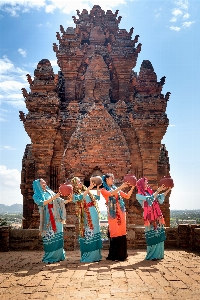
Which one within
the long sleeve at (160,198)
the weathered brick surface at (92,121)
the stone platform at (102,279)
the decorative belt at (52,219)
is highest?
the weathered brick surface at (92,121)

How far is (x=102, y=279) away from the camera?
5230 millimetres

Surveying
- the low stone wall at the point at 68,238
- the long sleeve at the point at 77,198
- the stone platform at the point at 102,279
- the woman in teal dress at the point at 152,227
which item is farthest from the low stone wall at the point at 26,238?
the woman in teal dress at the point at 152,227

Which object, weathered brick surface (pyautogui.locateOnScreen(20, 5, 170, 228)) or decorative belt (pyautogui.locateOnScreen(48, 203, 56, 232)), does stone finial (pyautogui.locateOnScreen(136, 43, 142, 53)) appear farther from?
decorative belt (pyautogui.locateOnScreen(48, 203, 56, 232))

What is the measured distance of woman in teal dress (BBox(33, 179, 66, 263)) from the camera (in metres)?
6.90

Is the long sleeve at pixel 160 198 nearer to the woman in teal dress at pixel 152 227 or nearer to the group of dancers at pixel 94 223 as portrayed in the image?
the group of dancers at pixel 94 223

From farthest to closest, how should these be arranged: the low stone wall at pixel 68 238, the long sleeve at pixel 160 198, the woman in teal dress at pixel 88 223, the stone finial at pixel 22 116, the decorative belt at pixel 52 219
A: 1. the stone finial at pixel 22 116
2. the low stone wall at pixel 68 238
3. the long sleeve at pixel 160 198
4. the decorative belt at pixel 52 219
5. the woman in teal dress at pixel 88 223

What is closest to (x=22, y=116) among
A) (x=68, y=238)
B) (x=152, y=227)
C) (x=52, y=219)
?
(x=68, y=238)

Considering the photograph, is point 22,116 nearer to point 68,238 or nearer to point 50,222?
→ point 68,238

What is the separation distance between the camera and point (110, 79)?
1395 centimetres

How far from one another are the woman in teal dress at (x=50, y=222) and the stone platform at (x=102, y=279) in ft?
0.88

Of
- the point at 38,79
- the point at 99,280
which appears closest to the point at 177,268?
the point at 99,280

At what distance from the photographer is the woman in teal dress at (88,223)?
22.5ft

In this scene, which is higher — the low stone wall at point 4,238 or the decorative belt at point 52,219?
the decorative belt at point 52,219

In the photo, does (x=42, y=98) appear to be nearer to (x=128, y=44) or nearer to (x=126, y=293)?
(x=128, y=44)
